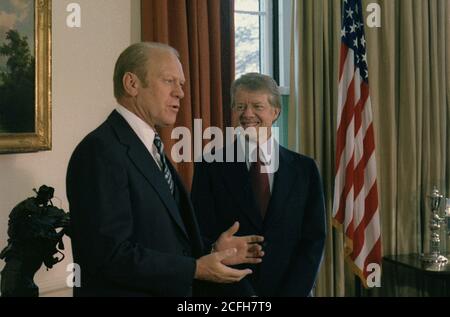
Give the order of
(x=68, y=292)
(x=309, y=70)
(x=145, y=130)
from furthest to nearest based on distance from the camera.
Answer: (x=309, y=70) < (x=68, y=292) < (x=145, y=130)

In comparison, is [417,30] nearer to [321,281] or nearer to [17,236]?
[321,281]

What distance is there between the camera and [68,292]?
2.63 m

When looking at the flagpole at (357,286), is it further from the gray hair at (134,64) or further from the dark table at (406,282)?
the gray hair at (134,64)

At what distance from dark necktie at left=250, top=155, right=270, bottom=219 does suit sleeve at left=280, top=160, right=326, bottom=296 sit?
156mm

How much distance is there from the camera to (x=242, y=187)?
79.9 inches

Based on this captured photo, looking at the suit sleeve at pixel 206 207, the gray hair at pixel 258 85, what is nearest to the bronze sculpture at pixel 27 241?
the suit sleeve at pixel 206 207

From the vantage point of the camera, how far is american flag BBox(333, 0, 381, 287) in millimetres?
3062

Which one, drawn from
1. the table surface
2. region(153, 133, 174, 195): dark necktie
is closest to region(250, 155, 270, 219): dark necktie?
region(153, 133, 174, 195): dark necktie

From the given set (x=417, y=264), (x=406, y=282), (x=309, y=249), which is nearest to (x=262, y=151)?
(x=309, y=249)

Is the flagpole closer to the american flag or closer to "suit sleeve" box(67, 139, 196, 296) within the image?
the american flag

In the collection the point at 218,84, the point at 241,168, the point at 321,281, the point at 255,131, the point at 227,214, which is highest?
the point at 218,84

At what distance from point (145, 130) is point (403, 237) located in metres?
2.35

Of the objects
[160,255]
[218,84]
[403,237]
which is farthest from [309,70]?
[160,255]

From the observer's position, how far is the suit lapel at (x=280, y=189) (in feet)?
6.49
